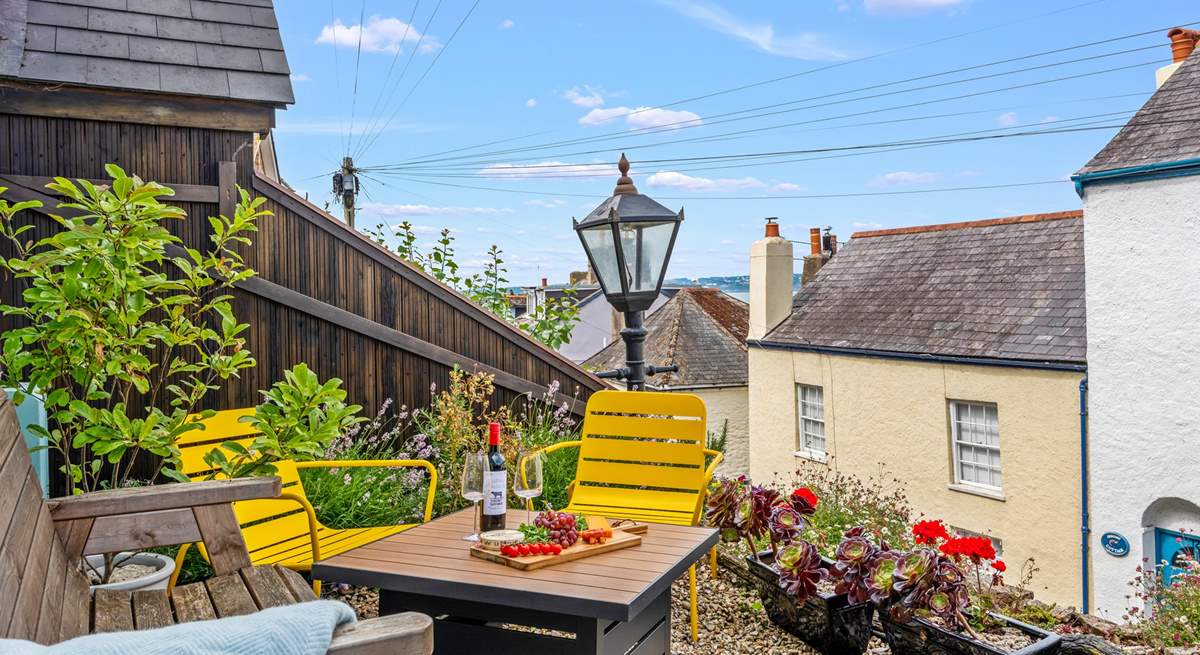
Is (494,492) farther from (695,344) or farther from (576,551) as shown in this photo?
(695,344)

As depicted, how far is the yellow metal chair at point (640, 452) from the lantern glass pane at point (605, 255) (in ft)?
2.50

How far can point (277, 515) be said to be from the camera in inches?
148

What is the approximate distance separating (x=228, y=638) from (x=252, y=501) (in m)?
2.47

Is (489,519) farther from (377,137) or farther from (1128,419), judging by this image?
(377,137)

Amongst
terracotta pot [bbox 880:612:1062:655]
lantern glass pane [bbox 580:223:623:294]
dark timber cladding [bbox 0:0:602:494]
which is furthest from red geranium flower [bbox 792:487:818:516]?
dark timber cladding [bbox 0:0:602:494]

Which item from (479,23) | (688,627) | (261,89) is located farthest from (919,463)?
(261,89)

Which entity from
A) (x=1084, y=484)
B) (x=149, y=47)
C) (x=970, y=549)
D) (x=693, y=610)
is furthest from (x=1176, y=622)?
(x=1084, y=484)

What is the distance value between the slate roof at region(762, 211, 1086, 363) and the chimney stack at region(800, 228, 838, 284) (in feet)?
10.5

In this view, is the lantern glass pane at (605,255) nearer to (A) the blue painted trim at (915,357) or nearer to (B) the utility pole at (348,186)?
(A) the blue painted trim at (915,357)

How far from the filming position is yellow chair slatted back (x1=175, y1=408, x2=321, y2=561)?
3504 millimetres

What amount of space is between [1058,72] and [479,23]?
13.4 m

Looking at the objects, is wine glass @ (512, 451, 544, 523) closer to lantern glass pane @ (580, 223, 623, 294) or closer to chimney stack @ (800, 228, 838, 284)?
lantern glass pane @ (580, 223, 623, 294)

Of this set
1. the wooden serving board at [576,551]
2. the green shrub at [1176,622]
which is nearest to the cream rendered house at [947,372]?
the green shrub at [1176,622]

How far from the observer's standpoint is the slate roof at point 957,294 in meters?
12.2
